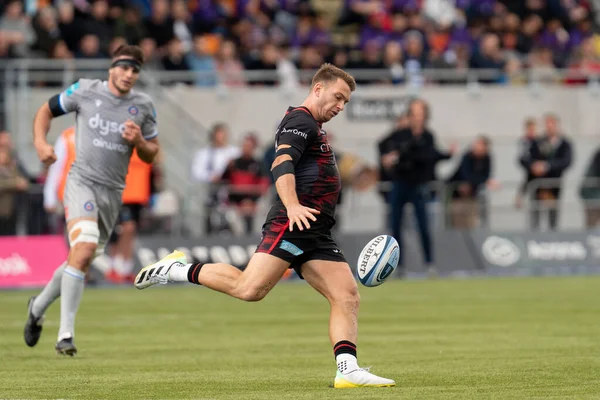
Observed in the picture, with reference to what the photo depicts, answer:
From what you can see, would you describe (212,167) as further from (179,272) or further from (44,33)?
(179,272)

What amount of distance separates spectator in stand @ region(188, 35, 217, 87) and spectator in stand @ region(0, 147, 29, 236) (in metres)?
5.11

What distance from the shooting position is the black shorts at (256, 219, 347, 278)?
8742 mm

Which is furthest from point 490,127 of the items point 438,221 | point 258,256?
point 258,256

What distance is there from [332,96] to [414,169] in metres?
12.7

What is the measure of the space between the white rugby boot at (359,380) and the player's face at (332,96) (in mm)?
1732

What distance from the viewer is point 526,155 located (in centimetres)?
2462

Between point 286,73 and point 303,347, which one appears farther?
point 286,73

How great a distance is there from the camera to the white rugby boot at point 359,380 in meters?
8.52

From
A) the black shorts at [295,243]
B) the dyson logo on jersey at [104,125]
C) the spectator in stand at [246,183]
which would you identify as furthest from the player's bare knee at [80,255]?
the spectator in stand at [246,183]

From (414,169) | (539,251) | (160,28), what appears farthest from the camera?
(160,28)

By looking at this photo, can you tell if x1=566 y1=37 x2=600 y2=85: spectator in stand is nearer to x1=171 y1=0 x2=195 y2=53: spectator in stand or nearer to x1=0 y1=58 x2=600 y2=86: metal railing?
x1=0 y1=58 x2=600 y2=86: metal railing

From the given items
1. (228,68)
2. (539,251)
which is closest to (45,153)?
(539,251)

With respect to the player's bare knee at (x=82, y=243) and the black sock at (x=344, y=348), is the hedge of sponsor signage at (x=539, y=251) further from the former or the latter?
the black sock at (x=344, y=348)

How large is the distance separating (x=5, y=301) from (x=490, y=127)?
Answer: 42.8ft
